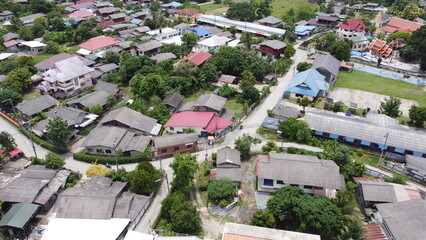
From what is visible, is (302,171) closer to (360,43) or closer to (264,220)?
(264,220)

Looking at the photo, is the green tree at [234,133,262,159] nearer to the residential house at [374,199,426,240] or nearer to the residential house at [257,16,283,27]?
the residential house at [374,199,426,240]

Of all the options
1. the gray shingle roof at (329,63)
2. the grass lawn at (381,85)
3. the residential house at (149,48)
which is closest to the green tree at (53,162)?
the residential house at (149,48)

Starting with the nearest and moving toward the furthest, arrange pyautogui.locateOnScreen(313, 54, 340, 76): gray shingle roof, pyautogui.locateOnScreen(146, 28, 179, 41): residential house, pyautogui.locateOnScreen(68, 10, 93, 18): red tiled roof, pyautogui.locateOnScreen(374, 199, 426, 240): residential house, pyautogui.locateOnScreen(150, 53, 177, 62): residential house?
pyautogui.locateOnScreen(374, 199, 426, 240): residential house, pyautogui.locateOnScreen(313, 54, 340, 76): gray shingle roof, pyautogui.locateOnScreen(150, 53, 177, 62): residential house, pyautogui.locateOnScreen(146, 28, 179, 41): residential house, pyautogui.locateOnScreen(68, 10, 93, 18): red tiled roof

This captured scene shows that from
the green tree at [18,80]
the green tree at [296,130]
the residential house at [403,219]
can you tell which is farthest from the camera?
the green tree at [18,80]

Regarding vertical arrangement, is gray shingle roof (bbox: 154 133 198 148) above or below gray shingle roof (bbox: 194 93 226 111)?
below

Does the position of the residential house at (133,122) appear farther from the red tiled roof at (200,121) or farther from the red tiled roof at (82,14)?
the red tiled roof at (82,14)

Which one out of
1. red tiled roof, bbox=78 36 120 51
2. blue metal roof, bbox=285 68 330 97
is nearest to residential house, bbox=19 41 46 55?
red tiled roof, bbox=78 36 120 51
